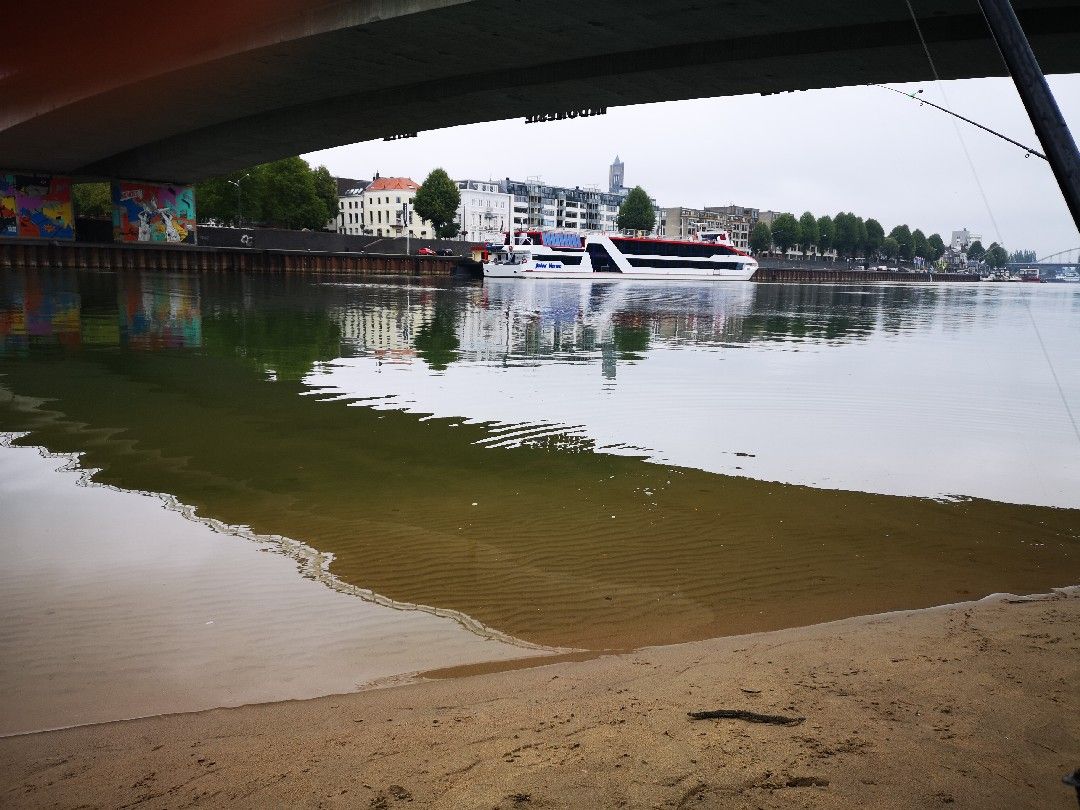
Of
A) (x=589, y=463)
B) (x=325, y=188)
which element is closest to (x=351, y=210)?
(x=325, y=188)

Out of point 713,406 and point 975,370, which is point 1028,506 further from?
point 975,370

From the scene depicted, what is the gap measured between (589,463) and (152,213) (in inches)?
2267

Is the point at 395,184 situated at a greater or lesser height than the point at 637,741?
greater

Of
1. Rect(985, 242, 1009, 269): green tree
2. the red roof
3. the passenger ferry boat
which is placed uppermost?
the red roof

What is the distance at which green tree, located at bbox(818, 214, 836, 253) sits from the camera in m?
149

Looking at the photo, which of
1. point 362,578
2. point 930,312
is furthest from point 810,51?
point 930,312

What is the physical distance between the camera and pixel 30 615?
14.4 feet

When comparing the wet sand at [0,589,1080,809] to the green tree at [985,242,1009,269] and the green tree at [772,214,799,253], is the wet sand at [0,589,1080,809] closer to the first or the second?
the green tree at [985,242,1009,269]

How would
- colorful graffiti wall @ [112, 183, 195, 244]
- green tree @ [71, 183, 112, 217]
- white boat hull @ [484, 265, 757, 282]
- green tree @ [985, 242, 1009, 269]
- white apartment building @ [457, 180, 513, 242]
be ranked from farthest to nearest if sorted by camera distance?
white apartment building @ [457, 180, 513, 242] → green tree @ [71, 183, 112, 217] → white boat hull @ [484, 265, 757, 282] → colorful graffiti wall @ [112, 183, 195, 244] → green tree @ [985, 242, 1009, 269]

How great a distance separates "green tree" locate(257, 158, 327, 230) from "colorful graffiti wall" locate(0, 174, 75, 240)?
35.2 meters

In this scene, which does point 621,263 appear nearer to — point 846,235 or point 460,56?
point 460,56

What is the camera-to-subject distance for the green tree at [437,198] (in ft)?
348

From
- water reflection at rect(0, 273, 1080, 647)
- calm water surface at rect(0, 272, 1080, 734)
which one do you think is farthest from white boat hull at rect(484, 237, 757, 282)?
calm water surface at rect(0, 272, 1080, 734)

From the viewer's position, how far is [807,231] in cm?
14625
